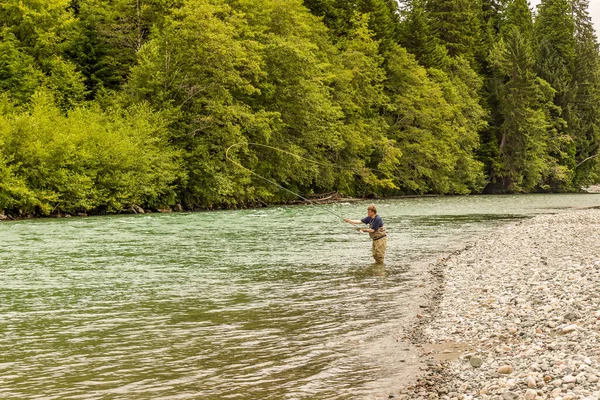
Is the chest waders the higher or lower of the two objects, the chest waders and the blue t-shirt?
the lower

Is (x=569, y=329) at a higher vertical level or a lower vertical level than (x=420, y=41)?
lower

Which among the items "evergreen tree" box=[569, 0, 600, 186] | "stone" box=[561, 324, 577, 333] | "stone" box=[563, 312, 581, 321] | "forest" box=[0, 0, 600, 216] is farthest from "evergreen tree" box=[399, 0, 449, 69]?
"stone" box=[561, 324, 577, 333]

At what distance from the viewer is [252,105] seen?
48.6 metres

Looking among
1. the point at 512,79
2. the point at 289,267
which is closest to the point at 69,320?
the point at 289,267

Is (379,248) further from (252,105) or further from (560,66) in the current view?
(560,66)

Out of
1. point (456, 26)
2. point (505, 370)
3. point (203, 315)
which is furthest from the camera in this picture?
point (456, 26)

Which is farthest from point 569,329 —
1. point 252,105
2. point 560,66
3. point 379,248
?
point 560,66

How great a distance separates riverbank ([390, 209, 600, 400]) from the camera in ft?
22.4

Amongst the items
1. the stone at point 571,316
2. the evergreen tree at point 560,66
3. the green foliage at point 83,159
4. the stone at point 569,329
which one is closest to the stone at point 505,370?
the stone at point 569,329

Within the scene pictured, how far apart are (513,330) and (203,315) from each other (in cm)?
503

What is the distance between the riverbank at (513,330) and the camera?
6840mm

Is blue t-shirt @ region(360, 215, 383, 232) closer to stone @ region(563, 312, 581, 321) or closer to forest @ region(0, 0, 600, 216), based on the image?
stone @ region(563, 312, 581, 321)

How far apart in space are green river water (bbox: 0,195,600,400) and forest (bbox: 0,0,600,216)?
13.7 m

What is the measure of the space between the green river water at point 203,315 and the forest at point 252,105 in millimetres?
13745
